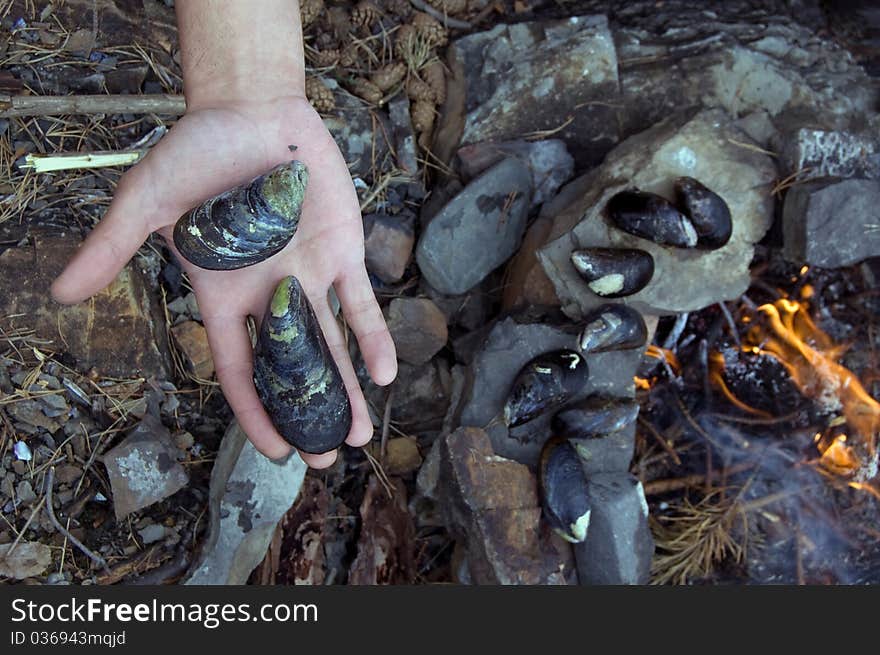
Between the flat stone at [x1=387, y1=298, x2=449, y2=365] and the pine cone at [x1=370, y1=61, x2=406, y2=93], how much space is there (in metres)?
0.89

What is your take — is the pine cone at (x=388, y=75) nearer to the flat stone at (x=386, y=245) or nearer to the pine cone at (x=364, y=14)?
the pine cone at (x=364, y=14)

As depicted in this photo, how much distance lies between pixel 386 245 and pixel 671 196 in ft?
3.55

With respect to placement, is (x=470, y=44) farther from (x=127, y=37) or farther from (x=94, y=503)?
(x=94, y=503)

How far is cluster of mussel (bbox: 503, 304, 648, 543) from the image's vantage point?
2703 mm

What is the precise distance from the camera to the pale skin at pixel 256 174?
221 centimetres

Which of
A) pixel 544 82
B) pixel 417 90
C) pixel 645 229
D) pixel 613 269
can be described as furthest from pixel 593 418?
pixel 417 90

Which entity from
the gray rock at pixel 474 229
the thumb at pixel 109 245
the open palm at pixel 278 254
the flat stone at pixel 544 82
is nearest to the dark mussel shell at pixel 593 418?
the gray rock at pixel 474 229

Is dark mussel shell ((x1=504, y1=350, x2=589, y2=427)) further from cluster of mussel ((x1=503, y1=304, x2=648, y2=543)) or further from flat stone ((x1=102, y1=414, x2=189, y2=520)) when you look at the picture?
flat stone ((x1=102, y1=414, x2=189, y2=520))

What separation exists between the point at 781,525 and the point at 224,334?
2.32 m

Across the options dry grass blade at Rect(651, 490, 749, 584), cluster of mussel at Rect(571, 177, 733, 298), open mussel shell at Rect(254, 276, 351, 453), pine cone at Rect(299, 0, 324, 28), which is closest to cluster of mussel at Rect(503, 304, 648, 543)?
cluster of mussel at Rect(571, 177, 733, 298)

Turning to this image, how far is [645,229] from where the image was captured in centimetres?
281

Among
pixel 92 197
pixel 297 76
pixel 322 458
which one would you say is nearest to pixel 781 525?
pixel 322 458

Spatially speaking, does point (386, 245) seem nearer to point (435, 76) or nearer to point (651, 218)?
point (435, 76)

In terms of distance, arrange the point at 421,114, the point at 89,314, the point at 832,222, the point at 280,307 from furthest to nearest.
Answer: the point at 421,114 < the point at 832,222 < the point at 89,314 < the point at 280,307
